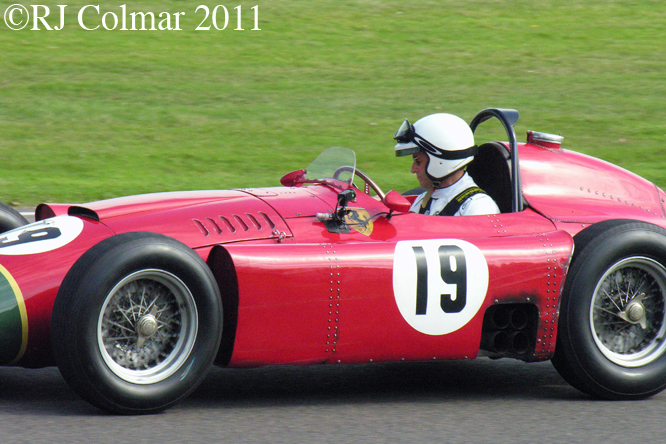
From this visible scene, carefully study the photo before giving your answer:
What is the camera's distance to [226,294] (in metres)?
4.21

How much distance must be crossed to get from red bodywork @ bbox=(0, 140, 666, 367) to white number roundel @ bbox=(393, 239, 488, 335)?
0.09 feet

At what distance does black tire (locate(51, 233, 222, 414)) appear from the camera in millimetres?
3861

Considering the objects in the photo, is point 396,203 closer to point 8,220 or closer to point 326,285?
point 326,285

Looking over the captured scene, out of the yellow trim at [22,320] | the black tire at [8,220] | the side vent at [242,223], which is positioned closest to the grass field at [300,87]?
the black tire at [8,220]

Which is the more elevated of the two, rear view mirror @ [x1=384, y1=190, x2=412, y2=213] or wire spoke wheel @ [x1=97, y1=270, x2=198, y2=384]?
rear view mirror @ [x1=384, y1=190, x2=412, y2=213]

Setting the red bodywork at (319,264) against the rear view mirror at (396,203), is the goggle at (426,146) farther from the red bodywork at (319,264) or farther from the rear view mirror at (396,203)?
the rear view mirror at (396,203)

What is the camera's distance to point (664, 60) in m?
15.8

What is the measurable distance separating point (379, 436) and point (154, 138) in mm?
8927

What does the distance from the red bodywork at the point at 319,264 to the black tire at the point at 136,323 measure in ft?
0.56

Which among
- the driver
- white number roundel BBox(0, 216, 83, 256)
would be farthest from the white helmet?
white number roundel BBox(0, 216, 83, 256)

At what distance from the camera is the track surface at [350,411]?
3854mm

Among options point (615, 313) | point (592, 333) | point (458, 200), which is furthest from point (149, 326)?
point (615, 313)

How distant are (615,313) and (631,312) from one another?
0.08m

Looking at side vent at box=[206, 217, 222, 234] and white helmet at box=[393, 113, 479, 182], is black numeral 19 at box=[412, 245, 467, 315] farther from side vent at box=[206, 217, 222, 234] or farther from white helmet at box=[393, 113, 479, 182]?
side vent at box=[206, 217, 222, 234]
